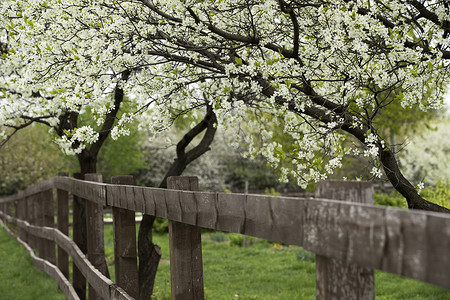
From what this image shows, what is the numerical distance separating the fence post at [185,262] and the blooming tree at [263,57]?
243 cm

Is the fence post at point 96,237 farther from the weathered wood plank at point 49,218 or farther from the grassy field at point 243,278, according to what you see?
the weathered wood plank at point 49,218

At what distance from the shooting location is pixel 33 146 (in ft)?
85.0

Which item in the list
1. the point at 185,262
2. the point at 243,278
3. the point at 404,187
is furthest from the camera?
the point at 243,278

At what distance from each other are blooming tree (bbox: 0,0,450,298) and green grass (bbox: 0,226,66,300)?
262 centimetres

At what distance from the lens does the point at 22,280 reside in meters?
8.95

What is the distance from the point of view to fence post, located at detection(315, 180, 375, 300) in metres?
1.71

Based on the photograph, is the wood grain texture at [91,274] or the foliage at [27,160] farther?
the foliage at [27,160]

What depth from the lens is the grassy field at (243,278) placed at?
838cm

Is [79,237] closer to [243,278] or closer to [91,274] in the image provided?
[91,274]

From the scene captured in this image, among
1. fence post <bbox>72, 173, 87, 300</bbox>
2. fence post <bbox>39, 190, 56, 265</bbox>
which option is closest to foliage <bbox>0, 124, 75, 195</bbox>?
fence post <bbox>39, 190, 56, 265</bbox>

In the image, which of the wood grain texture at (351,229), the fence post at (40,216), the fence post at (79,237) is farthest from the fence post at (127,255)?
the fence post at (40,216)

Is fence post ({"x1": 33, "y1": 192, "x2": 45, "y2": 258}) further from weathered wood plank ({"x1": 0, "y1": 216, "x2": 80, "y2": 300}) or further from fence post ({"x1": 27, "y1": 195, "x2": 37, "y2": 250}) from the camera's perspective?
fence post ({"x1": 27, "y1": 195, "x2": 37, "y2": 250})

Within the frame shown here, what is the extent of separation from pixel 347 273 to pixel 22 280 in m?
8.53

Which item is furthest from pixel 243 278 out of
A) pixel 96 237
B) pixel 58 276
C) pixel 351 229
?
pixel 351 229
